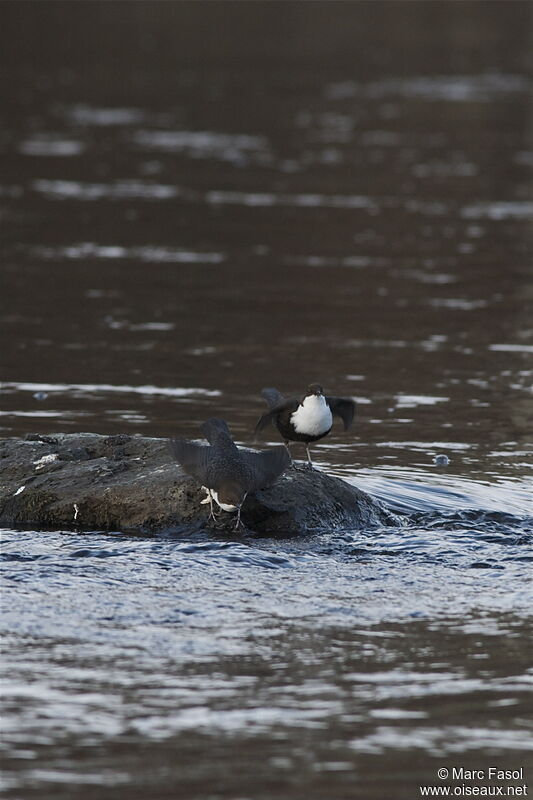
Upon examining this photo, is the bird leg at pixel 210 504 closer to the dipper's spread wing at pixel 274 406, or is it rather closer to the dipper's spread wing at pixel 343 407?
the dipper's spread wing at pixel 274 406

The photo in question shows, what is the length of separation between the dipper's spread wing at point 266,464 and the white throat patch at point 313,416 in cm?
48

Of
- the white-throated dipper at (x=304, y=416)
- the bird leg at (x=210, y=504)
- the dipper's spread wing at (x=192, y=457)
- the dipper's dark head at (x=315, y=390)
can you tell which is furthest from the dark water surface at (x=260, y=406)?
the dipper's dark head at (x=315, y=390)

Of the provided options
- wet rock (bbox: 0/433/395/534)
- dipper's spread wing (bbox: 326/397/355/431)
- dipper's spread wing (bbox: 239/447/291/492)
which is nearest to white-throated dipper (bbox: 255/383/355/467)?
wet rock (bbox: 0/433/395/534)

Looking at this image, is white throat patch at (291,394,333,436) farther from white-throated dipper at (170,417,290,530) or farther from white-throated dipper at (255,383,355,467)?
white-throated dipper at (170,417,290,530)

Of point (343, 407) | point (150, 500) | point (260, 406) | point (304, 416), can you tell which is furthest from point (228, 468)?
point (260, 406)

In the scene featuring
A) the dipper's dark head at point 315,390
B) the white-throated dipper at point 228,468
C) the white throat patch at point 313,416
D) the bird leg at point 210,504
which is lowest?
the bird leg at point 210,504

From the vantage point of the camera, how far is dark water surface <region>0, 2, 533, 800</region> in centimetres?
593

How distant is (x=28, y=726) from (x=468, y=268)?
1328 centimetres

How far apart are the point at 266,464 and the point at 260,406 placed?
11.9ft

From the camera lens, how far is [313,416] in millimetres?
9008

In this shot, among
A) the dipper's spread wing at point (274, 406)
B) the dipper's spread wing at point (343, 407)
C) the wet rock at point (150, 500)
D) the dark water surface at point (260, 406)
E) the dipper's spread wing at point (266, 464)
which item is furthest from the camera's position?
the dipper's spread wing at point (343, 407)

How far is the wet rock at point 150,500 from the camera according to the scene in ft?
28.6

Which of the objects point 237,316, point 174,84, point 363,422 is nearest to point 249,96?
point 174,84

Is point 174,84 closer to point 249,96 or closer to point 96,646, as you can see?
point 249,96
